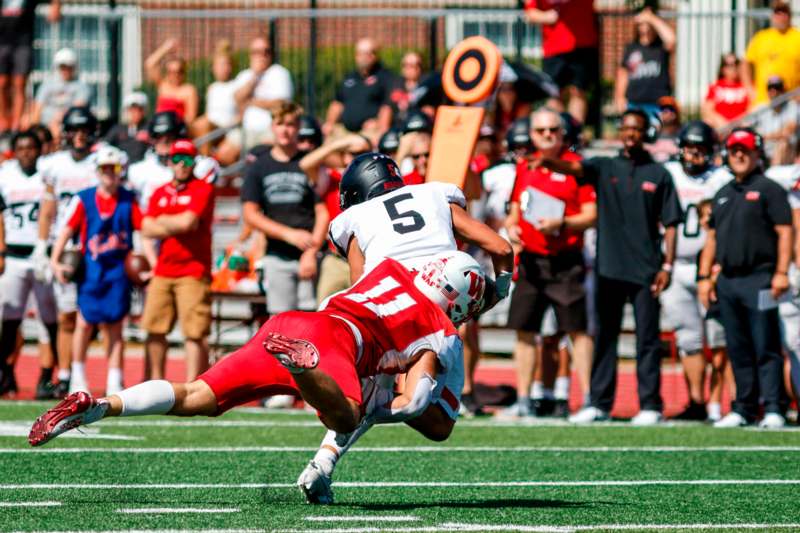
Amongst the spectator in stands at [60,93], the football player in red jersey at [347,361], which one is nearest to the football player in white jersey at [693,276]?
the football player in red jersey at [347,361]

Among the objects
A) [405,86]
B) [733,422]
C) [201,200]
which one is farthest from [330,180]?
[405,86]

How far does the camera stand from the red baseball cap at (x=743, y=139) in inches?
411

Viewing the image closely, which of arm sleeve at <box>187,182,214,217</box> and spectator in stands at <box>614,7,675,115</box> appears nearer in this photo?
arm sleeve at <box>187,182,214,217</box>

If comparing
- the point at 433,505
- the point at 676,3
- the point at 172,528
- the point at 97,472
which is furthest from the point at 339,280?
the point at 676,3

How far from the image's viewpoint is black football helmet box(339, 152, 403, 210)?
6.91 meters

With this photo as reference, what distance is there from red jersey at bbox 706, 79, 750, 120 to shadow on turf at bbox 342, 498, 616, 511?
9.97 metres

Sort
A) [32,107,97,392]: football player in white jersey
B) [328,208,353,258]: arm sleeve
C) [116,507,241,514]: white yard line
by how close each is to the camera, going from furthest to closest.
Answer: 1. [32,107,97,392]: football player in white jersey
2. [328,208,353,258]: arm sleeve
3. [116,507,241,514]: white yard line

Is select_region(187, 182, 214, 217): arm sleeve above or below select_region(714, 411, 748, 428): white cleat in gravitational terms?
above

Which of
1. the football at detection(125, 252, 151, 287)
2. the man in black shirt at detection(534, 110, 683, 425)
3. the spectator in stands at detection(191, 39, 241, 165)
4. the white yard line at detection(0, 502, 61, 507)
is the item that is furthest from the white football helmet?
the spectator in stands at detection(191, 39, 241, 165)

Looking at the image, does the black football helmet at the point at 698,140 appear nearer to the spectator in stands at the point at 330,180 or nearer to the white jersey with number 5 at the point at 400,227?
the spectator in stands at the point at 330,180

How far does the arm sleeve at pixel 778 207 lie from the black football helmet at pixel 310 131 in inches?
137

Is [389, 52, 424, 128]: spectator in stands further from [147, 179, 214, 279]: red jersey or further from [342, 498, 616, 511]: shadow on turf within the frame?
[342, 498, 616, 511]: shadow on turf

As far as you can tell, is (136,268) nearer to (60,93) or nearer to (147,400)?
(60,93)

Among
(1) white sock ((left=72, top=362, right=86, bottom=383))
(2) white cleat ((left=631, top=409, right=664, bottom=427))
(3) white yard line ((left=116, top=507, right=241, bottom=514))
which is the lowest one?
(2) white cleat ((left=631, top=409, right=664, bottom=427))
